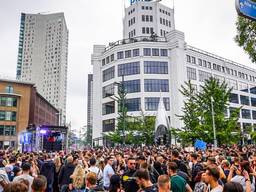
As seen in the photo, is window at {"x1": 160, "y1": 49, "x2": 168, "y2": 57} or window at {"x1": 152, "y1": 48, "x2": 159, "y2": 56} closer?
window at {"x1": 152, "y1": 48, "x2": 159, "y2": 56}

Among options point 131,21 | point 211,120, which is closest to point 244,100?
point 131,21

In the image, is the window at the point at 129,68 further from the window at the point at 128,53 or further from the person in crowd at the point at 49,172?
the person in crowd at the point at 49,172

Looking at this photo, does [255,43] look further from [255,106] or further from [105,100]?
[255,106]

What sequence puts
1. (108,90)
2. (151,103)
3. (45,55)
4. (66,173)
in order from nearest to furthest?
(66,173) → (151,103) → (108,90) → (45,55)

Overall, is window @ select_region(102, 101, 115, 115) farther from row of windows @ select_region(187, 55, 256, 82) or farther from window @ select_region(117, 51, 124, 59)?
row of windows @ select_region(187, 55, 256, 82)

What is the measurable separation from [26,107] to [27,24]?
107m

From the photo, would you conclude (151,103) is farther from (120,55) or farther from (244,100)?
(244,100)

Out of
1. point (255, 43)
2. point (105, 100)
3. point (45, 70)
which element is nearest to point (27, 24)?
point (45, 70)

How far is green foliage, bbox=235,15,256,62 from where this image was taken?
50.4ft

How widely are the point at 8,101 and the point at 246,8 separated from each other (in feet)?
218

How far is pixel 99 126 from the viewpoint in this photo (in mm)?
60938

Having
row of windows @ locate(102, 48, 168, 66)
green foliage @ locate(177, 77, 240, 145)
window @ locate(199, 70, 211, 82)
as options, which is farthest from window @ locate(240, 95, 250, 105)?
green foliage @ locate(177, 77, 240, 145)

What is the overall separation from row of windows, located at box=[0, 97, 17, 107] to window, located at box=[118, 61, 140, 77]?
2779 centimetres

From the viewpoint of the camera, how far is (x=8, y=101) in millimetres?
65500
